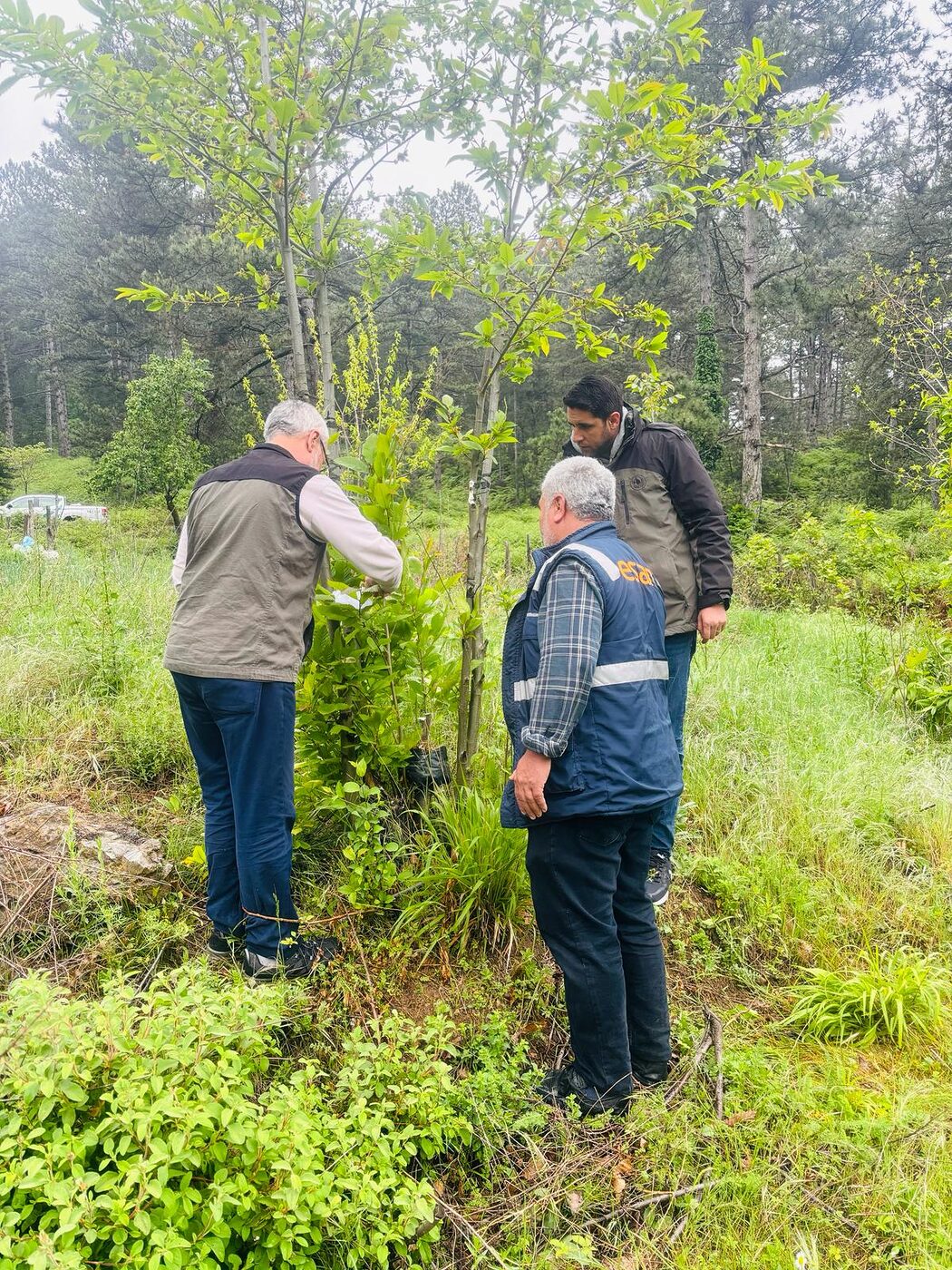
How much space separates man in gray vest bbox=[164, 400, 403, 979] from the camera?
233cm

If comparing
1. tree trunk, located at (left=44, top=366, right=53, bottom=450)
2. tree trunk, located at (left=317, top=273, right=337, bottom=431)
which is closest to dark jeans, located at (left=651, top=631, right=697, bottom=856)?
tree trunk, located at (left=317, top=273, right=337, bottom=431)

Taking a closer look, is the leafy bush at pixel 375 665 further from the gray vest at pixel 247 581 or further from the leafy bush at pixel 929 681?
the leafy bush at pixel 929 681

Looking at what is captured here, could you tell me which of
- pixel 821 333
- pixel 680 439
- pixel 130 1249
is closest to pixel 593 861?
pixel 130 1249

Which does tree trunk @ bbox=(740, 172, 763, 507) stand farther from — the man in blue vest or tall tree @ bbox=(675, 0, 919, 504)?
the man in blue vest

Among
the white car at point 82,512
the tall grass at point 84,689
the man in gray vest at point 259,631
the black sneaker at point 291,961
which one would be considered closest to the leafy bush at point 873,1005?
the black sneaker at point 291,961

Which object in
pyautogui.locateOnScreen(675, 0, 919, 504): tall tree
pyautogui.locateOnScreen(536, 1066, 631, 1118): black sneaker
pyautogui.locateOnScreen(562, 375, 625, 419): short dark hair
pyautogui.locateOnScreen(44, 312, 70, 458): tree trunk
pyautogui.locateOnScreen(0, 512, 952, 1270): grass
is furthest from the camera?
pyautogui.locateOnScreen(44, 312, 70, 458): tree trunk

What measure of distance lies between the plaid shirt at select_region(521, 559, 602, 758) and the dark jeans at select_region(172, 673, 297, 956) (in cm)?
88

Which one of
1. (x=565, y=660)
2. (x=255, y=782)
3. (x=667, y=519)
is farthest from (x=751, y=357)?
(x=255, y=782)

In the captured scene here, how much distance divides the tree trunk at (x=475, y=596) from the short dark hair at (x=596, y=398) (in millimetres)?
323

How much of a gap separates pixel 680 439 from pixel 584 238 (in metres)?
0.86

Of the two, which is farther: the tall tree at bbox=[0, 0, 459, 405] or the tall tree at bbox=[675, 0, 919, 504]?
the tall tree at bbox=[675, 0, 919, 504]

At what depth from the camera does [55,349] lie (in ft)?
113

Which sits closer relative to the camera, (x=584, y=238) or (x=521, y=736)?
(x=521, y=736)

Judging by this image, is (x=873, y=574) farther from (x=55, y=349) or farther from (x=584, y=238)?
(x=55, y=349)
